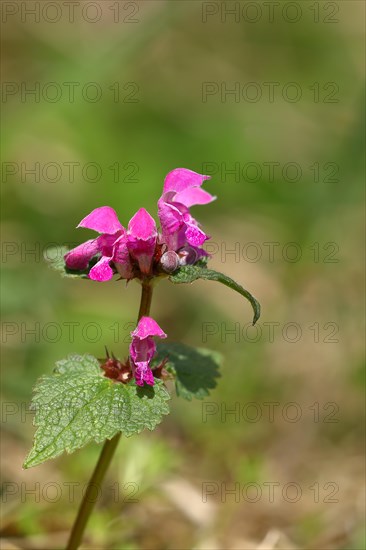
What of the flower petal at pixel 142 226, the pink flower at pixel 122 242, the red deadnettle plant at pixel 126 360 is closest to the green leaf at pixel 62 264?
the red deadnettle plant at pixel 126 360

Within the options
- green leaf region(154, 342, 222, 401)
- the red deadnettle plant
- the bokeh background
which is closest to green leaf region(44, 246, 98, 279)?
the red deadnettle plant

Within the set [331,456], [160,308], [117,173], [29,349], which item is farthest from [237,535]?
[117,173]

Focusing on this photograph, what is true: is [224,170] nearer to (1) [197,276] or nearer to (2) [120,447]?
(2) [120,447]

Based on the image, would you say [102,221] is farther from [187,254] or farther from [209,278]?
[209,278]

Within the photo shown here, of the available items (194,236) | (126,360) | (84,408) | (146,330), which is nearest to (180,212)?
(194,236)

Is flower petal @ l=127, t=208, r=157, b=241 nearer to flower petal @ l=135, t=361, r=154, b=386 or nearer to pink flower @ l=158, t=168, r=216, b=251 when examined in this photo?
pink flower @ l=158, t=168, r=216, b=251

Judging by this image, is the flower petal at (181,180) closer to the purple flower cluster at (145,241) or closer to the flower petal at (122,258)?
the purple flower cluster at (145,241)
